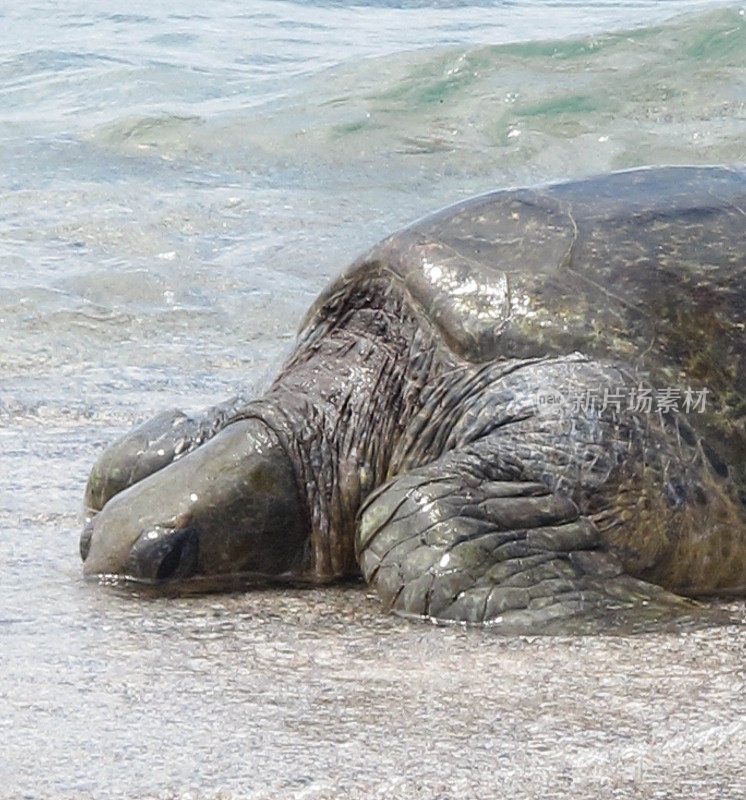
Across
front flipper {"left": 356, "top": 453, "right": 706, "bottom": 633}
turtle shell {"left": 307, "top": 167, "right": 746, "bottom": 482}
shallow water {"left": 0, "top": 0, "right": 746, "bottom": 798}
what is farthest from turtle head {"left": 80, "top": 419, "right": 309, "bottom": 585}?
turtle shell {"left": 307, "top": 167, "right": 746, "bottom": 482}

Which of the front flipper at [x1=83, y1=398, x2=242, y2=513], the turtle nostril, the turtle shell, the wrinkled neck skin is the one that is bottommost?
the turtle nostril

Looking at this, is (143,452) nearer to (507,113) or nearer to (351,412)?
(351,412)

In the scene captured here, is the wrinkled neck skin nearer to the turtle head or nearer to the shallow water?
the turtle head

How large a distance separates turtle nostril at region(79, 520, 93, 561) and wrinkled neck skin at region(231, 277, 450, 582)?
46cm

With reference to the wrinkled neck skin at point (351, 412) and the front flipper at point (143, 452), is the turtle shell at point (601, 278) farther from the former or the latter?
the front flipper at point (143, 452)

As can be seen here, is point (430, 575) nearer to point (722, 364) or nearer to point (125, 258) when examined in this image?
point (722, 364)

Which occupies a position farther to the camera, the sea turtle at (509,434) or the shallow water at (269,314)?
the sea turtle at (509,434)

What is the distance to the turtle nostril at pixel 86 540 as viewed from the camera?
137 inches

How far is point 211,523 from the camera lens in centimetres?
342

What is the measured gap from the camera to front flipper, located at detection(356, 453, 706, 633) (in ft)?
9.96

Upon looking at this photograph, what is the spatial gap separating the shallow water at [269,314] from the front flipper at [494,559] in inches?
3.3

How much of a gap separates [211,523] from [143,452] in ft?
2.11

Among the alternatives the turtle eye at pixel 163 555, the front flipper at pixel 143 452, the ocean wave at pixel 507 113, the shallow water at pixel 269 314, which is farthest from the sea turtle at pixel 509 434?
the ocean wave at pixel 507 113

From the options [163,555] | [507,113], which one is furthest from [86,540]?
[507,113]
